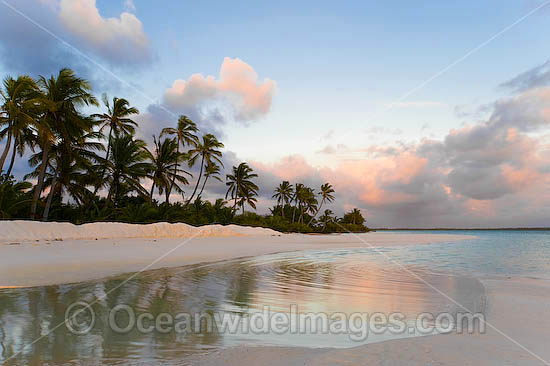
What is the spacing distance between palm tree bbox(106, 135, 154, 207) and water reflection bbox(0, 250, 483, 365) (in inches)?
927

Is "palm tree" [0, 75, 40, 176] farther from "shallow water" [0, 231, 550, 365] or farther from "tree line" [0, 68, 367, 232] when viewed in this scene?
"shallow water" [0, 231, 550, 365]

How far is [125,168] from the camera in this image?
30.2 m

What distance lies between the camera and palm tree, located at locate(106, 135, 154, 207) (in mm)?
30156

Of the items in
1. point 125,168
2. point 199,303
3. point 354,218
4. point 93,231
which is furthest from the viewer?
point 354,218

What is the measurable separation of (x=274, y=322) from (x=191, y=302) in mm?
1633

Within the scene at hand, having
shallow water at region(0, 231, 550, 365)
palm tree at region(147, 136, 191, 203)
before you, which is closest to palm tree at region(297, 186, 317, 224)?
palm tree at region(147, 136, 191, 203)

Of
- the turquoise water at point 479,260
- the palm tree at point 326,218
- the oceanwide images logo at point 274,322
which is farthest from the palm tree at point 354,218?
the oceanwide images logo at point 274,322

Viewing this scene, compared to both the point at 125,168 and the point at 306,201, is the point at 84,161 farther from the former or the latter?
the point at 306,201

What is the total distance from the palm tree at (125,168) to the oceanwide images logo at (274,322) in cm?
2762

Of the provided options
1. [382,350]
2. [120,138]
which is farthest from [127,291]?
[120,138]

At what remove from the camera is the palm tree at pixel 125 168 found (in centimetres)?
3016

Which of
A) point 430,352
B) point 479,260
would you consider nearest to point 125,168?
point 479,260

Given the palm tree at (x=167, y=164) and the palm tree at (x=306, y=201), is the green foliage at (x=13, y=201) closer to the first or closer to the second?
the palm tree at (x=167, y=164)

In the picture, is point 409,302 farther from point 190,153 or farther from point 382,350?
point 190,153
